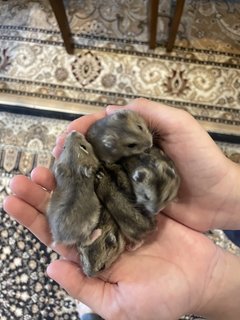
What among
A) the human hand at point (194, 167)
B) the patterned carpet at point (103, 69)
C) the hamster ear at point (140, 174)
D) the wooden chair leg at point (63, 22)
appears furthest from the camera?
the patterned carpet at point (103, 69)

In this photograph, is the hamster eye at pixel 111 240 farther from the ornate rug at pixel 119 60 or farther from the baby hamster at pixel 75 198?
the ornate rug at pixel 119 60

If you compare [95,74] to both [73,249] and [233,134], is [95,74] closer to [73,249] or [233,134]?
[233,134]

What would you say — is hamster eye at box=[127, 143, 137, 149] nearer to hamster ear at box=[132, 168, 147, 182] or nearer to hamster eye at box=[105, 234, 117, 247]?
hamster ear at box=[132, 168, 147, 182]

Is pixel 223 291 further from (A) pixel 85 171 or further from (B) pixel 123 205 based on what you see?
(A) pixel 85 171

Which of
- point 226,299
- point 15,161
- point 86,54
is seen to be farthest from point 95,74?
point 226,299

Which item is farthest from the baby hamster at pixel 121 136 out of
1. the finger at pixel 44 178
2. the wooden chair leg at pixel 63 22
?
the wooden chair leg at pixel 63 22

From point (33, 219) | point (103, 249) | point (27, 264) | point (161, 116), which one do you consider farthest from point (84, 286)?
point (27, 264)
